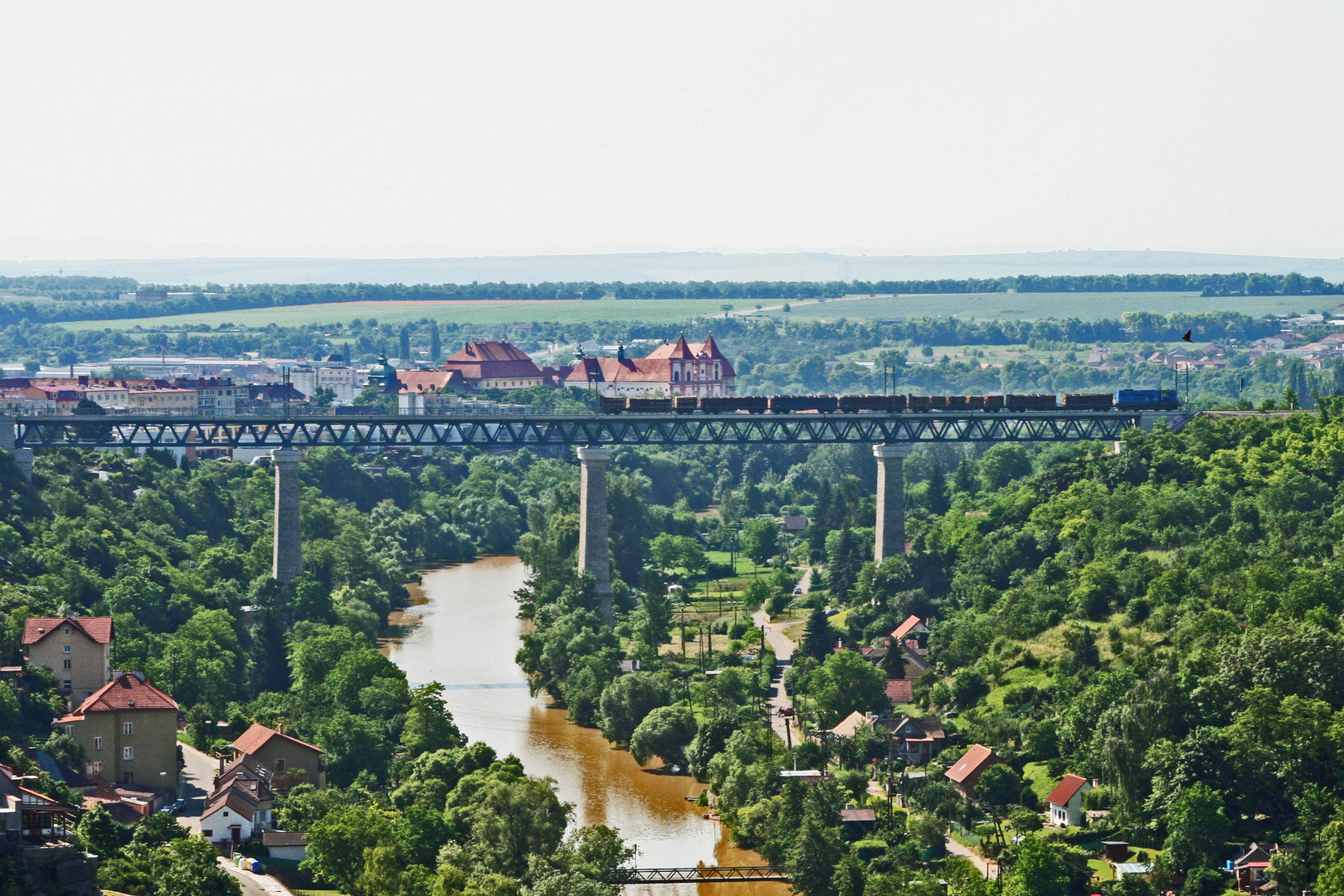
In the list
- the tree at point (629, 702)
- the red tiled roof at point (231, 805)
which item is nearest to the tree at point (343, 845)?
the red tiled roof at point (231, 805)

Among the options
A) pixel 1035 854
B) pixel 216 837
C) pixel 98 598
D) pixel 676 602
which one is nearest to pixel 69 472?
pixel 98 598

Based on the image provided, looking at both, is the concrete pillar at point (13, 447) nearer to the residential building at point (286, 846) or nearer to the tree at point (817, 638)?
the tree at point (817, 638)

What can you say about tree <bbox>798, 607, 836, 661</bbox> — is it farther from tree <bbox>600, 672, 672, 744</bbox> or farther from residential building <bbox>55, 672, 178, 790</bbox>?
residential building <bbox>55, 672, 178, 790</bbox>

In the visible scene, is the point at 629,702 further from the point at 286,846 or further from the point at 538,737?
the point at 286,846

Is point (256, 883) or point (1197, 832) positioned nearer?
point (256, 883)

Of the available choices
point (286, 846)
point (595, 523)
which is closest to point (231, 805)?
point (286, 846)

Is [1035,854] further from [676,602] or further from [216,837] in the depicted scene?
[676,602]
